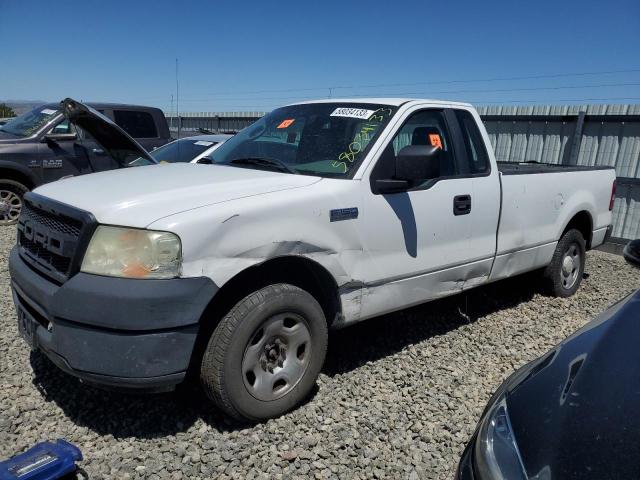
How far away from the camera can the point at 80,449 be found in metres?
2.78

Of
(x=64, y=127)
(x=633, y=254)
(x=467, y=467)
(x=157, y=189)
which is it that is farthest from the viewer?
(x=64, y=127)

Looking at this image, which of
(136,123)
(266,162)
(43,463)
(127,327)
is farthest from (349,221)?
(136,123)

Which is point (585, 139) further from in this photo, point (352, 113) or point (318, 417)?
point (318, 417)

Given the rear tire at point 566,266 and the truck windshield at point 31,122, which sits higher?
the truck windshield at point 31,122

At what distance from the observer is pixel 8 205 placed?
26.1 ft

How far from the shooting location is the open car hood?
13.1ft

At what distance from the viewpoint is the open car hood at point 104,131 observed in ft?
13.1

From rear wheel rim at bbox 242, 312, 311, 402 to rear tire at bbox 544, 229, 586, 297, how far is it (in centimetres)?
331

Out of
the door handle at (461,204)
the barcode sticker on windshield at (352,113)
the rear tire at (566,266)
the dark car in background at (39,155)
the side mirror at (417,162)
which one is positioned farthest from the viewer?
the dark car in background at (39,155)

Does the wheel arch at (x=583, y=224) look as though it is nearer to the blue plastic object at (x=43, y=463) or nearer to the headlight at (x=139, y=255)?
the headlight at (x=139, y=255)

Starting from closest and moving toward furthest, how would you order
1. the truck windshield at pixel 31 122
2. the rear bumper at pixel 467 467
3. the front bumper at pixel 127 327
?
the rear bumper at pixel 467 467
the front bumper at pixel 127 327
the truck windshield at pixel 31 122

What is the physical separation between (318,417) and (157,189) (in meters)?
1.63

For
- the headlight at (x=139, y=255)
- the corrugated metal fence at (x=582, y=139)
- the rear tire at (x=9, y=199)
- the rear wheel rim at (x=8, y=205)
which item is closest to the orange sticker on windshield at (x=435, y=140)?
the headlight at (x=139, y=255)

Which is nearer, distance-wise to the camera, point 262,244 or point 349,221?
point 262,244
